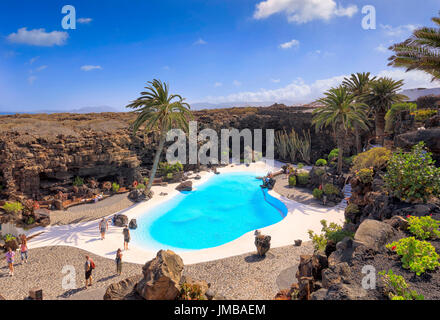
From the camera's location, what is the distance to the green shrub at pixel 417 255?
5059 mm

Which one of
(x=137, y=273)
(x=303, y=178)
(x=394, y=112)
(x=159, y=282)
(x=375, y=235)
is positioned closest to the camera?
(x=159, y=282)

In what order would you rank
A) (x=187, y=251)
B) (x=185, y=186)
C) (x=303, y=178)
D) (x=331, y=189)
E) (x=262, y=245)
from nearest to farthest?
(x=262, y=245) < (x=187, y=251) < (x=331, y=189) < (x=303, y=178) < (x=185, y=186)

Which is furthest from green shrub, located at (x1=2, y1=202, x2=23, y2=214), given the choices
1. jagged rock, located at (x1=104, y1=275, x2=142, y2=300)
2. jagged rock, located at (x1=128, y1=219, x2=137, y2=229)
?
jagged rock, located at (x1=104, y1=275, x2=142, y2=300)

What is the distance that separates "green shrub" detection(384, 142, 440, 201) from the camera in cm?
764

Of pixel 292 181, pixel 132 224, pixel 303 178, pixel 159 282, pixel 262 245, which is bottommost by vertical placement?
pixel 132 224

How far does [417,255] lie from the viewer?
209 inches

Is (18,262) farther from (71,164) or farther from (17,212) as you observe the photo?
(71,164)

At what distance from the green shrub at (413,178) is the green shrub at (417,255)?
10.0 ft

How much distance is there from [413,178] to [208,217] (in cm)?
1455

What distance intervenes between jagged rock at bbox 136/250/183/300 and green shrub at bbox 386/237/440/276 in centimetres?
548

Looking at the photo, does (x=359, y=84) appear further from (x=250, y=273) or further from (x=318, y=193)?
(x=250, y=273)

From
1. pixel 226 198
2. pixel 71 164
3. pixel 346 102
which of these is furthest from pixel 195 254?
pixel 346 102

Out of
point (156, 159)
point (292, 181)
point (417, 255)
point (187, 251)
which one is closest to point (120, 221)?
point (187, 251)

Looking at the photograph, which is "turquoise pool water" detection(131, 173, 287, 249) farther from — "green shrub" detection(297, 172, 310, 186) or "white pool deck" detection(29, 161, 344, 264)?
"green shrub" detection(297, 172, 310, 186)
